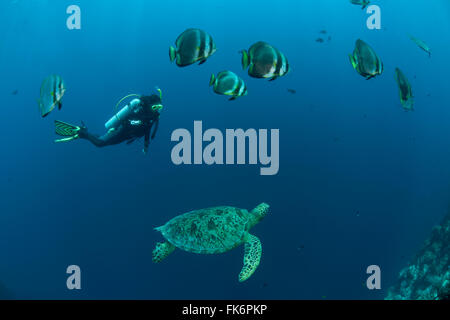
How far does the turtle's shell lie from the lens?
175 inches

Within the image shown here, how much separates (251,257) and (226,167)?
17.7m

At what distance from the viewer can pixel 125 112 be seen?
20.6 ft

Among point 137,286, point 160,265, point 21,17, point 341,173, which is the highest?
point 21,17

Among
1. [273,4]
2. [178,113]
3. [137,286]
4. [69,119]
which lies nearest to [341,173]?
[178,113]

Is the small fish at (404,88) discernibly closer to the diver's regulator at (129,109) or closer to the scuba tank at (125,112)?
the diver's regulator at (129,109)

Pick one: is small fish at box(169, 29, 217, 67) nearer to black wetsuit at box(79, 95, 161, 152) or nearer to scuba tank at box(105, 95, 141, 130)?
black wetsuit at box(79, 95, 161, 152)

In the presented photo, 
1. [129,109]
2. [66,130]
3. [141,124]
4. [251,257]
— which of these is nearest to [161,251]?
[251,257]

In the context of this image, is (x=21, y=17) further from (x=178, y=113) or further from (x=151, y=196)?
(x=151, y=196)

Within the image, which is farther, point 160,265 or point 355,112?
point 355,112

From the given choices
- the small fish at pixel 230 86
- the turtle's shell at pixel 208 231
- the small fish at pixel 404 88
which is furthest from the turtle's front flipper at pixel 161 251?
the small fish at pixel 404 88

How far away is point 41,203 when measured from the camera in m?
36.0

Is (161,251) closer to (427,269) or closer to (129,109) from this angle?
(129,109)

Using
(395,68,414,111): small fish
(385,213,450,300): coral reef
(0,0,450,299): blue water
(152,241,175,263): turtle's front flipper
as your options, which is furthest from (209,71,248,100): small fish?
(0,0,450,299): blue water

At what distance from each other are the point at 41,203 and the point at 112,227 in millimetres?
18401
